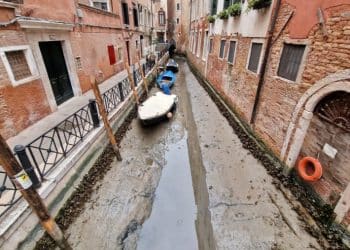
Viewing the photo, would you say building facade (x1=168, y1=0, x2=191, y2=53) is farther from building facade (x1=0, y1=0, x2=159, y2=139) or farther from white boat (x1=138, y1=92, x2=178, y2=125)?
white boat (x1=138, y1=92, x2=178, y2=125)

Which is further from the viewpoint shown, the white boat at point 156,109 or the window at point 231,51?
the window at point 231,51

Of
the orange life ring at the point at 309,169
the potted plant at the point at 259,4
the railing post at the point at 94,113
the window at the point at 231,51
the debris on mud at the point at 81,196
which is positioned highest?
the potted plant at the point at 259,4

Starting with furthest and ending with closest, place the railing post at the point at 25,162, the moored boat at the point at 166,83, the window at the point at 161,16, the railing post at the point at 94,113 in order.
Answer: the window at the point at 161,16, the moored boat at the point at 166,83, the railing post at the point at 94,113, the railing post at the point at 25,162

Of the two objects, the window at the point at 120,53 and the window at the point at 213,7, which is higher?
the window at the point at 213,7

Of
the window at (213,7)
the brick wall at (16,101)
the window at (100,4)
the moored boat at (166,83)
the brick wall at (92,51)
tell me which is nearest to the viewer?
the brick wall at (16,101)

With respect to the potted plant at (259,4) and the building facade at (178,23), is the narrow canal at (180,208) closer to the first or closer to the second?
the potted plant at (259,4)

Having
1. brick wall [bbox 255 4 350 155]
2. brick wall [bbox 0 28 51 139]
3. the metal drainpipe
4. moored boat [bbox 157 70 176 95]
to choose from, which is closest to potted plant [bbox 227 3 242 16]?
the metal drainpipe

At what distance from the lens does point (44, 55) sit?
19.5ft

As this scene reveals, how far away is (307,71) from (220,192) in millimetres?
3169

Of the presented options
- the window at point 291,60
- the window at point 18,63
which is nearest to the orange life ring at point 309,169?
the window at point 291,60

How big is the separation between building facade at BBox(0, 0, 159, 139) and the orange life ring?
686 cm

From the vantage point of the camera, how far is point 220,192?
435 cm

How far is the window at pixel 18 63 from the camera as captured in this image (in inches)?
177

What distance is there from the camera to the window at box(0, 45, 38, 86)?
14.8ft
